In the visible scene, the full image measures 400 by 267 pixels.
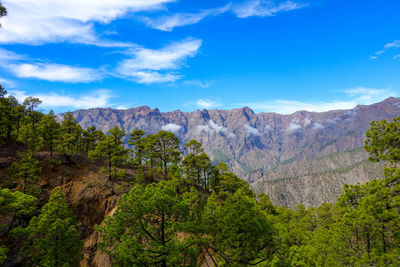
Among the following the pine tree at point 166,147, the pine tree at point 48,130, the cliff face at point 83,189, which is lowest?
the cliff face at point 83,189

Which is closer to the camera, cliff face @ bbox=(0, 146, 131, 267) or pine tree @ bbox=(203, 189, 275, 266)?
pine tree @ bbox=(203, 189, 275, 266)

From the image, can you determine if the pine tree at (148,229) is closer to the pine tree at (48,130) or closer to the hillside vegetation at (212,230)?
the hillside vegetation at (212,230)

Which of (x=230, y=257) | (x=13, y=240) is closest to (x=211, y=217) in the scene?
(x=230, y=257)

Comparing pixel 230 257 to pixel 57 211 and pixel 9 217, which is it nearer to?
pixel 57 211

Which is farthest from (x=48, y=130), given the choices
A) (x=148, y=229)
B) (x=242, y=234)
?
(x=242, y=234)

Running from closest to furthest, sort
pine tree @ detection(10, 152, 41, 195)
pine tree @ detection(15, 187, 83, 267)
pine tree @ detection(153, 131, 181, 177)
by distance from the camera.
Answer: pine tree @ detection(15, 187, 83, 267)
pine tree @ detection(10, 152, 41, 195)
pine tree @ detection(153, 131, 181, 177)

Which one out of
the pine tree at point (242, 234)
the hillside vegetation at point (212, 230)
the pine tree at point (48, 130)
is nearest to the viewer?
the hillside vegetation at point (212, 230)

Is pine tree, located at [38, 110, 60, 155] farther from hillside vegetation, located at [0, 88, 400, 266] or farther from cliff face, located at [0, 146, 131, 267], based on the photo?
hillside vegetation, located at [0, 88, 400, 266]

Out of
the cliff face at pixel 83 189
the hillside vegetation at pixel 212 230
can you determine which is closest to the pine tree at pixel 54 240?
the hillside vegetation at pixel 212 230

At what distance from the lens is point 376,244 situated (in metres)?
16.1

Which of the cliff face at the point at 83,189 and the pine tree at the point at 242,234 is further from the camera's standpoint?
the cliff face at the point at 83,189

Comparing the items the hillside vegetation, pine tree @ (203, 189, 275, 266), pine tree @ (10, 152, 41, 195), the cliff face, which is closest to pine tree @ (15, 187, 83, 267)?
the hillside vegetation

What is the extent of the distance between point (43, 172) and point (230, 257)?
3892 centimetres

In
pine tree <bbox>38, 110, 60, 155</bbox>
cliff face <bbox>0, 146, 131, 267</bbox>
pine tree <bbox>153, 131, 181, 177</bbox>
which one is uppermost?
pine tree <bbox>38, 110, 60, 155</bbox>
